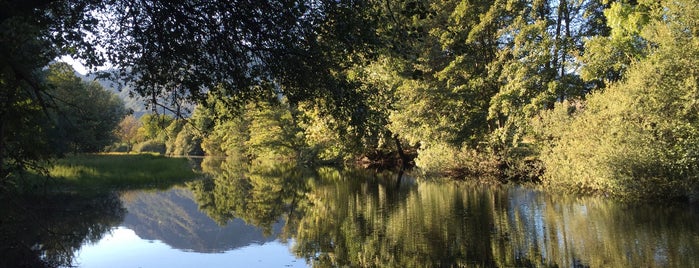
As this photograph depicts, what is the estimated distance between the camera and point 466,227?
48.7ft

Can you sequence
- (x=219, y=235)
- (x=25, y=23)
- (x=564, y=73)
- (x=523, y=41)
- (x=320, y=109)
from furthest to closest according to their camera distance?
(x=564, y=73) < (x=523, y=41) < (x=219, y=235) < (x=320, y=109) < (x=25, y=23)

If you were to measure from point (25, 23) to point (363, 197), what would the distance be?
59.0 ft

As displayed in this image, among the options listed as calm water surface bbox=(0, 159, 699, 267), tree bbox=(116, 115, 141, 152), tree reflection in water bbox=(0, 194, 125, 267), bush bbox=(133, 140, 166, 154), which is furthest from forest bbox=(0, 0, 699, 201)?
tree bbox=(116, 115, 141, 152)

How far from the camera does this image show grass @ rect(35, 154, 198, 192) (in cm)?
2339

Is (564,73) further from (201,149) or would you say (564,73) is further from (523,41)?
(201,149)

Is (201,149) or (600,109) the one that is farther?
(201,149)

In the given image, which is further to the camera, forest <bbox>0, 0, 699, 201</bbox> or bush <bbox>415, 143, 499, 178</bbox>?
bush <bbox>415, 143, 499, 178</bbox>

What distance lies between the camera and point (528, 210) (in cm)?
1780

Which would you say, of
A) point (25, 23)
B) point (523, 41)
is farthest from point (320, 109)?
point (523, 41)

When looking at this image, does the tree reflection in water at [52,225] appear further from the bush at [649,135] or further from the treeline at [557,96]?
the bush at [649,135]

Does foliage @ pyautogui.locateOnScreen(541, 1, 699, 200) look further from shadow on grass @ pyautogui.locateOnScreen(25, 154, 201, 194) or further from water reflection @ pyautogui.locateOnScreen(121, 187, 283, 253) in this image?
shadow on grass @ pyautogui.locateOnScreen(25, 154, 201, 194)

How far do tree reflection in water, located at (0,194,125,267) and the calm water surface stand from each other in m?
0.07

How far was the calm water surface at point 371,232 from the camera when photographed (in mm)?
11336

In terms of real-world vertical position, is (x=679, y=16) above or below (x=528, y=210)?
above
